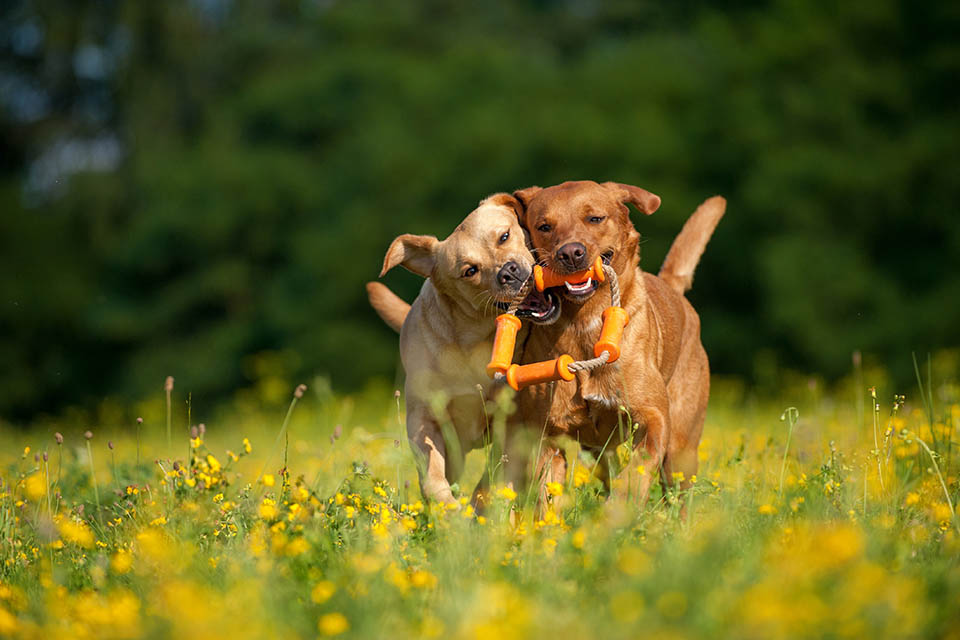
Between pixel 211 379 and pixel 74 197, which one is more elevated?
pixel 74 197

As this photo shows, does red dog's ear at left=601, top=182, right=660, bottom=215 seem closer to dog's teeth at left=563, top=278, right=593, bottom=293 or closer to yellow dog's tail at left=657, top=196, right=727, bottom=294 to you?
dog's teeth at left=563, top=278, right=593, bottom=293

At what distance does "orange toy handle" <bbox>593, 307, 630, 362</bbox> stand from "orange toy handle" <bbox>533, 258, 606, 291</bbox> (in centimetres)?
19

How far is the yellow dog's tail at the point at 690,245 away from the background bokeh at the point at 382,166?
13.8m

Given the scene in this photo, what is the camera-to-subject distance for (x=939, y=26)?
21219 millimetres

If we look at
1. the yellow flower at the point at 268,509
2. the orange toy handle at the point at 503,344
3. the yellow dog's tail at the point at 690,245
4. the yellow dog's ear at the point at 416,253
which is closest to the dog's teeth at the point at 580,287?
the orange toy handle at the point at 503,344

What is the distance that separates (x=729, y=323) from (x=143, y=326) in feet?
54.6

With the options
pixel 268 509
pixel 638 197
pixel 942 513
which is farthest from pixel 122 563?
pixel 638 197

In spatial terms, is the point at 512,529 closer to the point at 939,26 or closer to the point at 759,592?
the point at 759,592

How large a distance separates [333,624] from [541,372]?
93.2 inches

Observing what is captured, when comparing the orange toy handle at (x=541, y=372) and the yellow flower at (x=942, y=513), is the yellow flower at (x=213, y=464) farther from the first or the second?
the yellow flower at (x=942, y=513)

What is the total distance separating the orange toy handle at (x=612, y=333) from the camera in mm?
4926

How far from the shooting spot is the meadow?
8.68 feet

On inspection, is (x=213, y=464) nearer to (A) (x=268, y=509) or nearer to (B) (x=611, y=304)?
(A) (x=268, y=509)

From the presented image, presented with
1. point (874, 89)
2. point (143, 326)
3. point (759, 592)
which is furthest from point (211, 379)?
point (759, 592)
